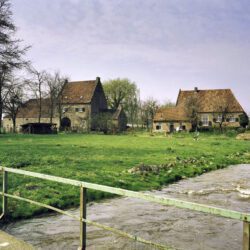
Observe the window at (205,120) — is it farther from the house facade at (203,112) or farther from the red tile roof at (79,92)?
the red tile roof at (79,92)

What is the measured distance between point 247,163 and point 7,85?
1178 inches

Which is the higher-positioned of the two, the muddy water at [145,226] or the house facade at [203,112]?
the house facade at [203,112]

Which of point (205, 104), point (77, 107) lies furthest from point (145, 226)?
point (77, 107)

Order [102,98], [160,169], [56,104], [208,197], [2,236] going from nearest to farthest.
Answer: [2,236] < [208,197] < [160,169] < [56,104] < [102,98]

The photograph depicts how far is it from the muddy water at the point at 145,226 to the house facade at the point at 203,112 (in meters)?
62.3

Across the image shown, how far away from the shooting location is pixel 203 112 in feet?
250

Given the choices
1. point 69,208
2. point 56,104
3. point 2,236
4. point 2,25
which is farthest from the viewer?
point 56,104

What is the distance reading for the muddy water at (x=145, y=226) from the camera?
23.5 feet

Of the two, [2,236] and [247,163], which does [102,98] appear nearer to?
[247,163]

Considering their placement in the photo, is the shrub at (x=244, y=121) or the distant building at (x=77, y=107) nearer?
the shrub at (x=244, y=121)

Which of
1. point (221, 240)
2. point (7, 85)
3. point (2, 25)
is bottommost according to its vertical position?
point (221, 240)

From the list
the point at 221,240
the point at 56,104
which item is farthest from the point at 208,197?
the point at 56,104

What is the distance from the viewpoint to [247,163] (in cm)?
2266

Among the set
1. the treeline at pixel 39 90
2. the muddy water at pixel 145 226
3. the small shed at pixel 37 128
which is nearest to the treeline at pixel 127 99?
the treeline at pixel 39 90
